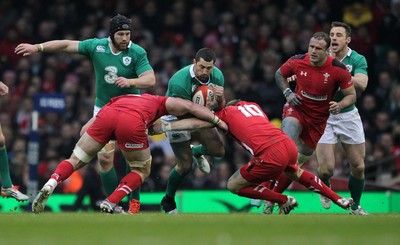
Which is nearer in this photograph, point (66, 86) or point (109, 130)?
point (109, 130)

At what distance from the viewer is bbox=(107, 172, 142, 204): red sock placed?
1216 cm

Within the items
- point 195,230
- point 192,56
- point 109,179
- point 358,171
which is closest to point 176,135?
point 109,179

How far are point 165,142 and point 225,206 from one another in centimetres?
271

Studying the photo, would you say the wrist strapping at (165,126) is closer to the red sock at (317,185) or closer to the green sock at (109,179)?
the green sock at (109,179)

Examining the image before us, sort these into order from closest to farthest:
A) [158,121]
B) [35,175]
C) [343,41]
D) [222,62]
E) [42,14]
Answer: [158,121]
[343,41]
[35,175]
[222,62]
[42,14]

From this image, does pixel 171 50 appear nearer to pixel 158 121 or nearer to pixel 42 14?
pixel 42 14

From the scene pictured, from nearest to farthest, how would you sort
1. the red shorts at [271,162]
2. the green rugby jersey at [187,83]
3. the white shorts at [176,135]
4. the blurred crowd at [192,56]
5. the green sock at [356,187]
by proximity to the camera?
the red shorts at [271,162], the green rugby jersey at [187,83], the white shorts at [176,135], the green sock at [356,187], the blurred crowd at [192,56]

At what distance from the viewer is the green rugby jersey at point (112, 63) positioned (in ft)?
44.0

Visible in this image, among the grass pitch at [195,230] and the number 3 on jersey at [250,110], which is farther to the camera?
the number 3 on jersey at [250,110]

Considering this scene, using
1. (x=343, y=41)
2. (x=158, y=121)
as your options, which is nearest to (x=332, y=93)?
→ (x=343, y=41)

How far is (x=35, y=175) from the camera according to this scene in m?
17.4

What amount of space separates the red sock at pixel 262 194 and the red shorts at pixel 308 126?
1.42 m

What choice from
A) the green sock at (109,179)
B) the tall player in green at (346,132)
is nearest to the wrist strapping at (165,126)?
the green sock at (109,179)

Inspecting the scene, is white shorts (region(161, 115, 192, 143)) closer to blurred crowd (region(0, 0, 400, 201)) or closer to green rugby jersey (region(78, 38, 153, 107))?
green rugby jersey (region(78, 38, 153, 107))
